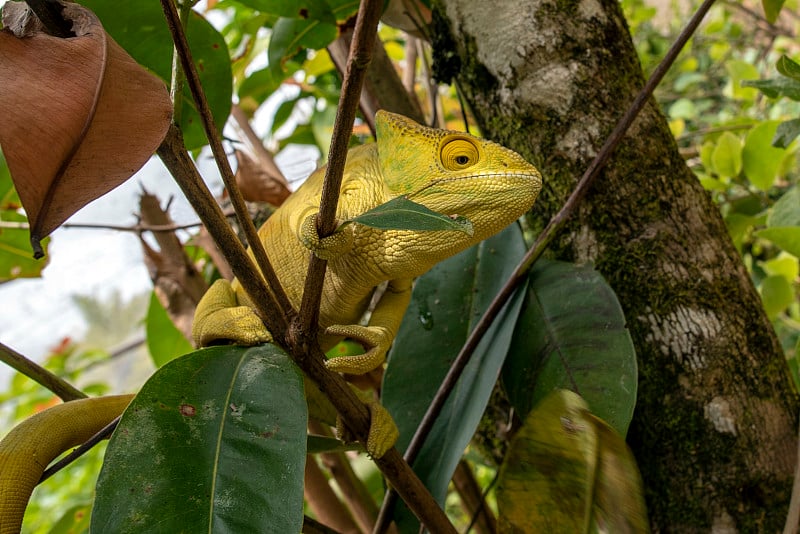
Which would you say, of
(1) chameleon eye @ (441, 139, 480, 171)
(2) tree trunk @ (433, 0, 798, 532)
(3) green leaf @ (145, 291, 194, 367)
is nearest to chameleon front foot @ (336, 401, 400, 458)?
(1) chameleon eye @ (441, 139, 480, 171)

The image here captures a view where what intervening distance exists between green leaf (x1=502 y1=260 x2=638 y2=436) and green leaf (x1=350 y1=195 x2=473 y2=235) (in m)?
0.30

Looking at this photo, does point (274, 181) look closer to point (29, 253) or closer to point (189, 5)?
point (29, 253)

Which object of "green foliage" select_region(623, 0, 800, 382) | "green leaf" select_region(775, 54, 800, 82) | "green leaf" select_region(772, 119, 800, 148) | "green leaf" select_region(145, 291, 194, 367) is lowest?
"green leaf" select_region(145, 291, 194, 367)

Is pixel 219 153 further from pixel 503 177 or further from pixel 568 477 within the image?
pixel 568 477

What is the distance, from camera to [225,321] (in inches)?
24.3

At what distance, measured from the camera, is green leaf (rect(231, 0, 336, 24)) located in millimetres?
910

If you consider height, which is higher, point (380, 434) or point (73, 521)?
point (380, 434)

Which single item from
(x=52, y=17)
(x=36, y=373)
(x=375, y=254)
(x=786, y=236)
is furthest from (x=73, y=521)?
(x=786, y=236)

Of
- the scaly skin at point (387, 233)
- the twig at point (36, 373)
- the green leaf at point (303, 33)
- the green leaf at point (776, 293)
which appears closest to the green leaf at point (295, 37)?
the green leaf at point (303, 33)

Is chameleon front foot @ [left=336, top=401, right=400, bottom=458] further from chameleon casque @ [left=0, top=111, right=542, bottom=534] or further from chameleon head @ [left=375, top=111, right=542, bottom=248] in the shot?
chameleon head @ [left=375, top=111, right=542, bottom=248]

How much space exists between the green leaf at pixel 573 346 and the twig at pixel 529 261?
0.04 metres

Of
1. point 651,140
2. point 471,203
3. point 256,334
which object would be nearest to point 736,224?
point 651,140

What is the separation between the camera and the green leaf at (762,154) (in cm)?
121

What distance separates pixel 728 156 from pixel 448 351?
2.51 feet
